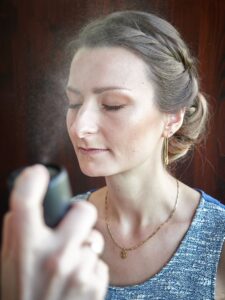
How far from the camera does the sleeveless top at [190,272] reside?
22.8 inches

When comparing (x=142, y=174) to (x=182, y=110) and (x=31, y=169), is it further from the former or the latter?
(x=31, y=169)

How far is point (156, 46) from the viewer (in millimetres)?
557

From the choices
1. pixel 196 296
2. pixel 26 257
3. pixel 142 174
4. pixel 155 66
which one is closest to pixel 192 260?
pixel 196 296

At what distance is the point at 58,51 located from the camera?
593mm

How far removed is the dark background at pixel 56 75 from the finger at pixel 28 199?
18 centimetres

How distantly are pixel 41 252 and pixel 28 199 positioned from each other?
3cm

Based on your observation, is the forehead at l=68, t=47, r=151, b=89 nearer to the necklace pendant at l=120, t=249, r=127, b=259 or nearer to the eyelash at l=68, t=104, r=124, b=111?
the eyelash at l=68, t=104, r=124, b=111

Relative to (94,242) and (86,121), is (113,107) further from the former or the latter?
(94,242)

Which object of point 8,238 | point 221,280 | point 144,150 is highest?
point 8,238

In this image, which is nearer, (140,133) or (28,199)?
(28,199)

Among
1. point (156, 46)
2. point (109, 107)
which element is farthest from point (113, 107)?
point (156, 46)

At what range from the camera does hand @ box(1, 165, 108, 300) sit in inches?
8.7

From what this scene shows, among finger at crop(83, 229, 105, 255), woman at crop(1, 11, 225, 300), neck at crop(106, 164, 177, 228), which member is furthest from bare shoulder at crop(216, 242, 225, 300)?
finger at crop(83, 229, 105, 255)

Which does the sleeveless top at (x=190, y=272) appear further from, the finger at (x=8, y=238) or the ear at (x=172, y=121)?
the finger at (x=8, y=238)
